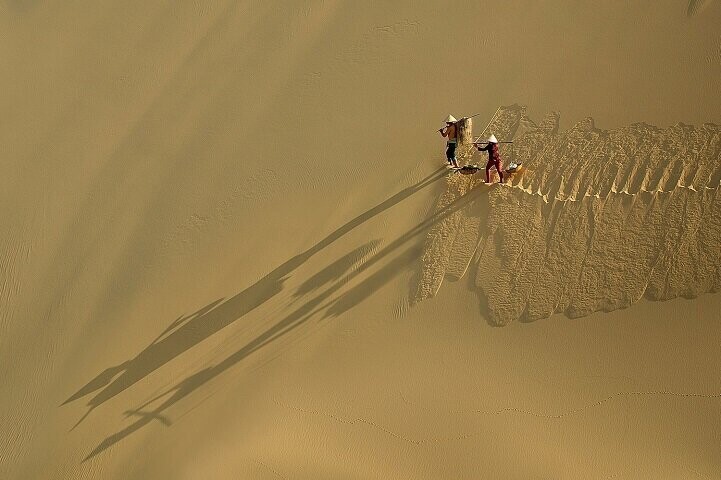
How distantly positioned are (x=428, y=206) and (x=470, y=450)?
7.34ft

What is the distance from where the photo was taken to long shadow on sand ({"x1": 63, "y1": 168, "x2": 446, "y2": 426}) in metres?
7.15

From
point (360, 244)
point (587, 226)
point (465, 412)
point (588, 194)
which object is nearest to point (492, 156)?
point (588, 194)

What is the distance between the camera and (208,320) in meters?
7.17

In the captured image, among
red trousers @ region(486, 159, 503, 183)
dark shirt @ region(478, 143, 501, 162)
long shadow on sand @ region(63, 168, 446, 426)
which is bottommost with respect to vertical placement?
long shadow on sand @ region(63, 168, 446, 426)

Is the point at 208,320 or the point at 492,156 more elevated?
the point at 492,156

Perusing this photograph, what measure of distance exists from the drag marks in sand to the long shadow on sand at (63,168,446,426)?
2.34 ft

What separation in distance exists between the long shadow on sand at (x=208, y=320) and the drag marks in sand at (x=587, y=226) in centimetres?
71

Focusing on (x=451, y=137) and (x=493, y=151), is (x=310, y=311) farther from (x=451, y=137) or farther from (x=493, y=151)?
(x=493, y=151)

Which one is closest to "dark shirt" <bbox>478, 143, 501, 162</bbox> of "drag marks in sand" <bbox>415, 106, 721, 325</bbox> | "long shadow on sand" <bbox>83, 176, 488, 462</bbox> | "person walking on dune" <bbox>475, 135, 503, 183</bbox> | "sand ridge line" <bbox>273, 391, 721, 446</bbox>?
"person walking on dune" <bbox>475, 135, 503, 183</bbox>

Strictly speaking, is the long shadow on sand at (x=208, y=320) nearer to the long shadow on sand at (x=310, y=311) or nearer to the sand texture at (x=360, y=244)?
the sand texture at (x=360, y=244)

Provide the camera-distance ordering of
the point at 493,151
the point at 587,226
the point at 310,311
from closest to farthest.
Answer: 1. the point at 493,151
2. the point at 587,226
3. the point at 310,311

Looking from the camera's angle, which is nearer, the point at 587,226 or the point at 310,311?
the point at 587,226

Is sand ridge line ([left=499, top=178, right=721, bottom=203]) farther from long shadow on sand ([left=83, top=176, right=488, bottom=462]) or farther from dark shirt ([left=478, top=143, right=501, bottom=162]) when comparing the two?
long shadow on sand ([left=83, top=176, right=488, bottom=462])

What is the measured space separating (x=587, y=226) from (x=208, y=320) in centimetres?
361
